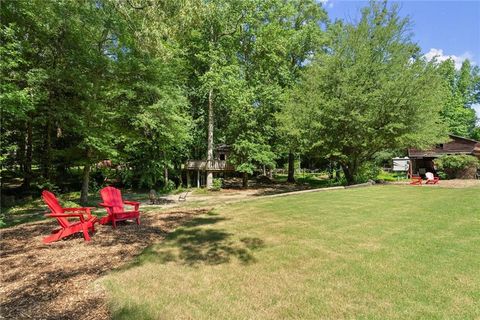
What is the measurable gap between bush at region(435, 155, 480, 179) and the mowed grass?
19978 mm

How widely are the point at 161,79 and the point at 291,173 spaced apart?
18044 millimetres

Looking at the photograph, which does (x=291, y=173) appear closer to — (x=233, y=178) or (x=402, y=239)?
(x=233, y=178)

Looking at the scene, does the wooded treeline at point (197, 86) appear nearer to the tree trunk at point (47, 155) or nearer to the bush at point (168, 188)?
the tree trunk at point (47, 155)

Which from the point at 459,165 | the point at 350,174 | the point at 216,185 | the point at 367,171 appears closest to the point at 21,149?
the point at 216,185

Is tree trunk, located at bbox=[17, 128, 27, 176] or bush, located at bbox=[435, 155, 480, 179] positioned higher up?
tree trunk, located at bbox=[17, 128, 27, 176]

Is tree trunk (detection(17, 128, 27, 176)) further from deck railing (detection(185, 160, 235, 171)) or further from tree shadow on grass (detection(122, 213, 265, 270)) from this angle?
tree shadow on grass (detection(122, 213, 265, 270))

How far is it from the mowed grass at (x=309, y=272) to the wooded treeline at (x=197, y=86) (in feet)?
20.3

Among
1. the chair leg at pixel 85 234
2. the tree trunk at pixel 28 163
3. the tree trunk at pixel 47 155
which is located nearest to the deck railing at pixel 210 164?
the tree trunk at pixel 47 155

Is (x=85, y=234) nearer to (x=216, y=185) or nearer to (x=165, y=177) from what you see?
(x=165, y=177)

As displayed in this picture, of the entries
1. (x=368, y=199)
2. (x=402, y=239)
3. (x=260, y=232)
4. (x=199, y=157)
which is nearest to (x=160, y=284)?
(x=260, y=232)

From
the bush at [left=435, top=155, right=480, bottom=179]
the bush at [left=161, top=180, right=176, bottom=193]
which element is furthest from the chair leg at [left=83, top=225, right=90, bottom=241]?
the bush at [left=435, top=155, right=480, bottom=179]

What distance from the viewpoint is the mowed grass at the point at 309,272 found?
3.40 meters

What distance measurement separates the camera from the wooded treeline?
9.80m

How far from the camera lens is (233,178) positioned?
3097cm
